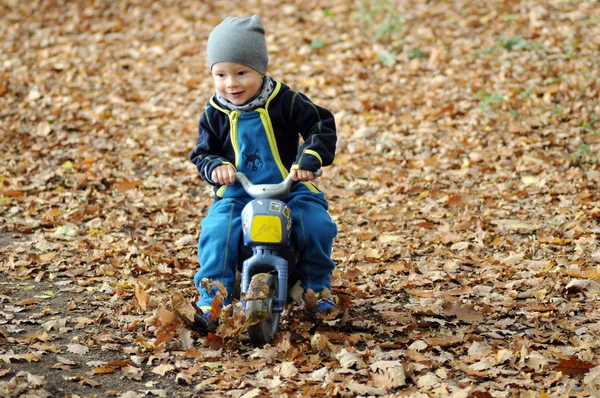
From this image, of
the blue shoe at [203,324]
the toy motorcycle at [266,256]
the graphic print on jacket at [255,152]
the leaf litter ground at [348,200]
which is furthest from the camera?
the graphic print on jacket at [255,152]

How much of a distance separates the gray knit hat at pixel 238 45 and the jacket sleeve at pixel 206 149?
0.38m

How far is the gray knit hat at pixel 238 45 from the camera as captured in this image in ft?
13.2

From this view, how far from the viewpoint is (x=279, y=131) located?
13.9ft

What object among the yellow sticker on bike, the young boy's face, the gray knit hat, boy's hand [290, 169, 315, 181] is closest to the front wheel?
the yellow sticker on bike

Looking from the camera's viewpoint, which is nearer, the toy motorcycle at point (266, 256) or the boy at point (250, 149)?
the toy motorcycle at point (266, 256)

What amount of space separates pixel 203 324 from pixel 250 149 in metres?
0.99

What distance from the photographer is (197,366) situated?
3.78m

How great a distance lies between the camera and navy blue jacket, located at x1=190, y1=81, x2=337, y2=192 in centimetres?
418

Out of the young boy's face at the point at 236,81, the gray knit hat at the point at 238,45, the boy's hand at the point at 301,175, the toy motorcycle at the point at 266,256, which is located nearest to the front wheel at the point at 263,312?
the toy motorcycle at the point at 266,256

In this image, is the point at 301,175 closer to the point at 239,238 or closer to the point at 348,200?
the point at 239,238

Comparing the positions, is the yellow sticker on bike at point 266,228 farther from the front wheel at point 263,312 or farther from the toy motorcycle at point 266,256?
the front wheel at point 263,312

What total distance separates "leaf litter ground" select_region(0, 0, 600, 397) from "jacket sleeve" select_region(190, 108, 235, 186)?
28.4 inches

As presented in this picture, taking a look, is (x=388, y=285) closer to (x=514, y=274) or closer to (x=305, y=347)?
(x=514, y=274)

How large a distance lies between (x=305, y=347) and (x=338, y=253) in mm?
1873
